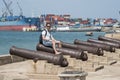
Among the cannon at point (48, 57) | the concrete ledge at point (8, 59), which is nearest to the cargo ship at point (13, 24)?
the concrete ledge at point (8, 59)

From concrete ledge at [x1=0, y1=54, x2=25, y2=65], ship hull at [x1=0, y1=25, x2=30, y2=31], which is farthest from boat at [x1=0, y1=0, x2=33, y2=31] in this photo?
concrete ledge at [x1=0, y1=54, x2=25, y2=65]

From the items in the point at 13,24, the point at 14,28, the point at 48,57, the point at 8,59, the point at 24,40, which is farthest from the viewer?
the point at 14,28

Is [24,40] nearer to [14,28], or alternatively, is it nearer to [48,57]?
[14,28]

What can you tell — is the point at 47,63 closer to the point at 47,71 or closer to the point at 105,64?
the point at 47,71

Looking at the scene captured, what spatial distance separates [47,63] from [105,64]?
13.5 ft

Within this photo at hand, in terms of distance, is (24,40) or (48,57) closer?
(48,57)

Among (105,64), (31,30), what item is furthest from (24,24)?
(105,64)

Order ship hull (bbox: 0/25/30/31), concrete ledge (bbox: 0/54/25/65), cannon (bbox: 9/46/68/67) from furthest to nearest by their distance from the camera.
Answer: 1. ship hull (bbox: 0/25/30/31)
2. concrete ledge (bbox: 0/54/25/65)
3. cannon (bbox: 9/46/68/67)

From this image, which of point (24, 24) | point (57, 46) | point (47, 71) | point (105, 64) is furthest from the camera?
point (24, 24)

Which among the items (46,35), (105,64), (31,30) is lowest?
(31,30)

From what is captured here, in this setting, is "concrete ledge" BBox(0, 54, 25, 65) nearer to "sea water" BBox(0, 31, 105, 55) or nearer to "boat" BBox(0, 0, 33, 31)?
"sea water" BBox(0, 31, 105, 55)

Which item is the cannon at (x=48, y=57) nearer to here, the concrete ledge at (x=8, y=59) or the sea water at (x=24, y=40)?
the concrete ledge at (x=8, y=59)

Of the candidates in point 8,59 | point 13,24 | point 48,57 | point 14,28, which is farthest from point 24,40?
point 48,57

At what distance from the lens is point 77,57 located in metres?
14.7
